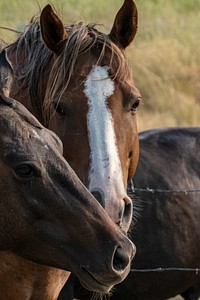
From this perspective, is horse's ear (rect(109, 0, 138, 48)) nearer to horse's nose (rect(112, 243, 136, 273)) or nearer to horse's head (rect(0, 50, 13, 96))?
horse's head (rect(0, 50, 13, 96))

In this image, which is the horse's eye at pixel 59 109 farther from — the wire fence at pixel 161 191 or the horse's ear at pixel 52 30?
the wire fence at pixel 161 191

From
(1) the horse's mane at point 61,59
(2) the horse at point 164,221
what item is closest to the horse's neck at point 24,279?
(1) the horse's mane at point 61,59

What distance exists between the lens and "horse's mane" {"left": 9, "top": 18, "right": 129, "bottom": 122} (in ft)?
14.5

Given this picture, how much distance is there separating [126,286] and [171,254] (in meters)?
0.35

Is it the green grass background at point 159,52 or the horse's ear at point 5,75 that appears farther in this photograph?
the green grass background at point 159,52

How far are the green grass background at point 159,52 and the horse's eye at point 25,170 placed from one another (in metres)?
7.97

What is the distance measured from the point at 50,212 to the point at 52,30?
1.28m

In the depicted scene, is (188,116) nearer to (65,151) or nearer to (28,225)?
(65,151)

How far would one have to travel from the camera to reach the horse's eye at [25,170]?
3.41 metres

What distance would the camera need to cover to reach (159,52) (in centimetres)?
1520

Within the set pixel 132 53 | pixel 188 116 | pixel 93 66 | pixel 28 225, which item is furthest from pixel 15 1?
pixel 28 225

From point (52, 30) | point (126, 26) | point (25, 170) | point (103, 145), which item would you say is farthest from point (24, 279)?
point (126, 26)

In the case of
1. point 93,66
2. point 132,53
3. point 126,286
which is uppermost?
point 93,66

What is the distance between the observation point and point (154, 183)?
580 cm
